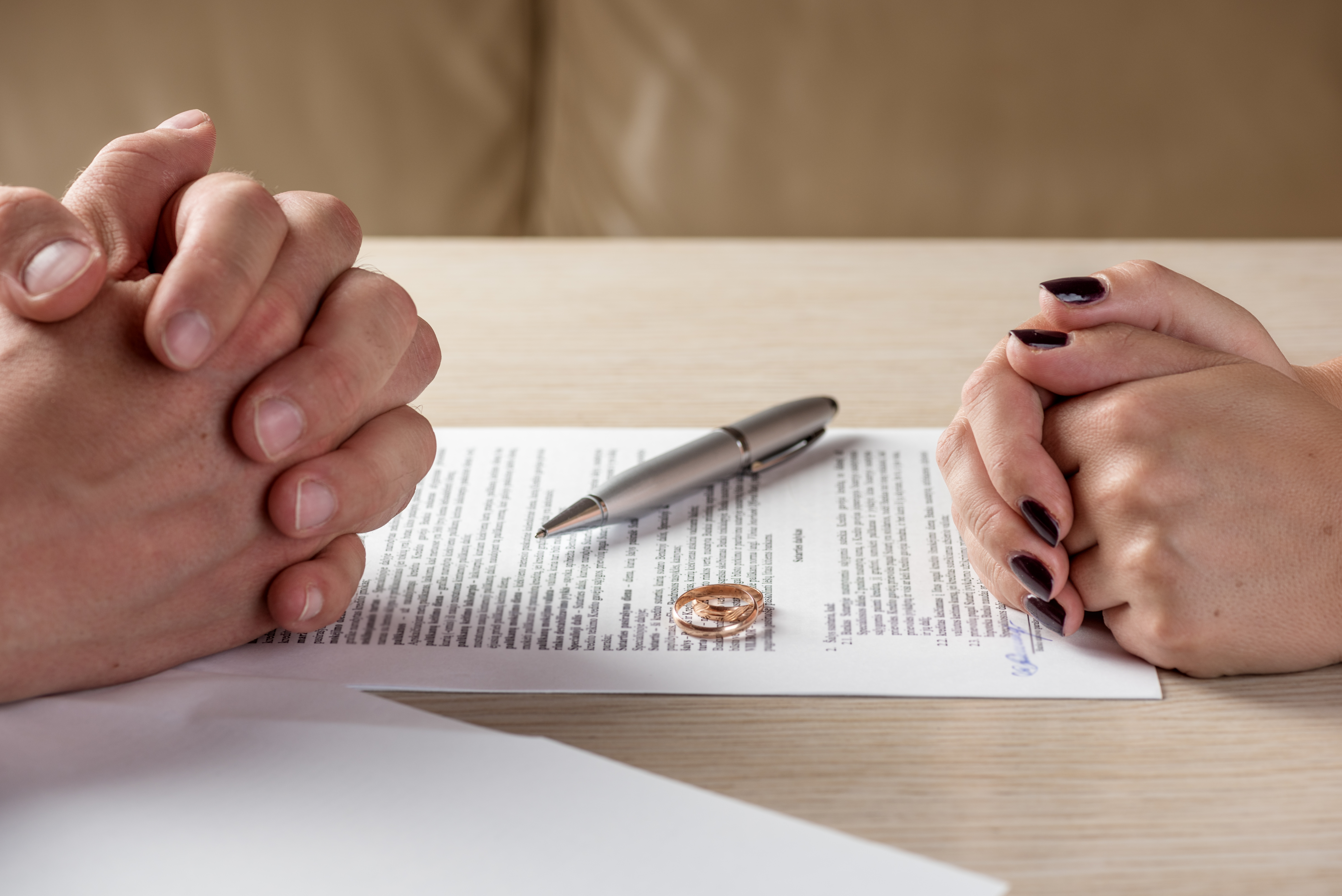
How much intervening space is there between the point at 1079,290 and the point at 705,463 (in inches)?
8.2

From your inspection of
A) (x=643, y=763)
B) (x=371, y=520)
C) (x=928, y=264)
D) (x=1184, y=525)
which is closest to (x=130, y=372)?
(x=371, y=520)

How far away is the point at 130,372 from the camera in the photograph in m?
0.44

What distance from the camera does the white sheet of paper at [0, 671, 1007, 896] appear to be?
0.34 metres

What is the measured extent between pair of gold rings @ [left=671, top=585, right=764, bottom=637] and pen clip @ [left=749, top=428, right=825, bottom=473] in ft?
0.43

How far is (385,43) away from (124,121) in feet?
1.21

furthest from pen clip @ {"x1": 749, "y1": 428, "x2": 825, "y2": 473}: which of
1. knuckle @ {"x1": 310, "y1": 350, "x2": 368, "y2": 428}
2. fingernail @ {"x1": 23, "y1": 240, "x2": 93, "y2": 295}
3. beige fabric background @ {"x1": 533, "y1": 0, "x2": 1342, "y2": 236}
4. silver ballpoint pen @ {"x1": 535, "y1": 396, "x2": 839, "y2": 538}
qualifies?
beige fabric background @ {"x1": 533, "y1": 0, "x2": 1342, "y2": 236}

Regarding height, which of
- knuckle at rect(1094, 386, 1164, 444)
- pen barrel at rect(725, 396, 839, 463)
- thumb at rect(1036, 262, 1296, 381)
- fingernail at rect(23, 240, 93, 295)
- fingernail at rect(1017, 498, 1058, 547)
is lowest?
pen barrel at rect(725, 396, 839, 463)

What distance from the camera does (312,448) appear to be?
49 centimetres

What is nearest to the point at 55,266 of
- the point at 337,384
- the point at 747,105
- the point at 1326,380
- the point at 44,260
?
the point at 44,260

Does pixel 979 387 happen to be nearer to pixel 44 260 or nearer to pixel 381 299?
pixel 381 299

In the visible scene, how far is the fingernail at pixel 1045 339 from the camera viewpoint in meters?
0.52

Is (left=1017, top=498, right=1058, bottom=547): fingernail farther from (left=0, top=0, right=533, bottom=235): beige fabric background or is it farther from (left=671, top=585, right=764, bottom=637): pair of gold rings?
(left=0, top=0, right=533, bottom=235): beige fabric background

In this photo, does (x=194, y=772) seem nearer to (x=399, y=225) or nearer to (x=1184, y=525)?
(x=1184, y=525)
